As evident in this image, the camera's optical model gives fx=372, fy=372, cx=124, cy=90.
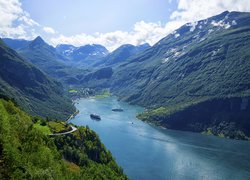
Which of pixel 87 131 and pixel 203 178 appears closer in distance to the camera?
pixel 87 131

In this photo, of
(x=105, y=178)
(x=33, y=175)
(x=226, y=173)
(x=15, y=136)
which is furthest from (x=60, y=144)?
(x=226, y=173)

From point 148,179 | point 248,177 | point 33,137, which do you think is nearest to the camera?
point 33,137

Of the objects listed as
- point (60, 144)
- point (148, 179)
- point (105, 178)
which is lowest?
point (148, 179)

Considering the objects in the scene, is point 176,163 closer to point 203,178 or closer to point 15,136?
point 203,178

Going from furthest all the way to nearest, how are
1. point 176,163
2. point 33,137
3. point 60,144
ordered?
point 176,163 → point 60,144 → point 33,137

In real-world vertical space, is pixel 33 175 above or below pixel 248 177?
above

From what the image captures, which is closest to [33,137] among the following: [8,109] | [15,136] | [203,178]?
[15,136]
